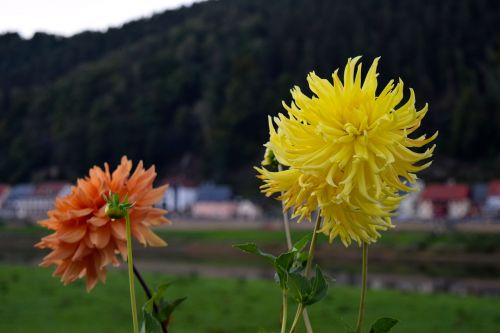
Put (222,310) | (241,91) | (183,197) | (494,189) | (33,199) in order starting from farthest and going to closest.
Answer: (241,91), (33,199), (183,197), (494,189), (222,310)

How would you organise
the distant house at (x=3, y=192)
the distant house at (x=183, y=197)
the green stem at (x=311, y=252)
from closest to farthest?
the green stem at (x=311, y=252) → the distant house at (x=183, y=197) → the distant house at (x=3, y=192)

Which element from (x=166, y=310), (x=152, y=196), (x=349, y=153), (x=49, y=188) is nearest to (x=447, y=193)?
(x=49, y=188)

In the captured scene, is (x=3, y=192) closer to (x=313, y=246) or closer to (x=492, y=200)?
(x=492, y=200)

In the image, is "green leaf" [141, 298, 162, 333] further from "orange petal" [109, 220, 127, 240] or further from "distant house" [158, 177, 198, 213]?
"distant house" [158, 177, 198, 213]

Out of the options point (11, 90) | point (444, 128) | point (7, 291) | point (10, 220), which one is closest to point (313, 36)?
point (444, 128)

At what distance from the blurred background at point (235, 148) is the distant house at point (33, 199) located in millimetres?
284

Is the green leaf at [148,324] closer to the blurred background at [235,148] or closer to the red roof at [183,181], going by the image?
the blurred background at [235,148]

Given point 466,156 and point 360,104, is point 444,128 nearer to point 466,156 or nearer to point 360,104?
point 466,156

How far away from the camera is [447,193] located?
256 feet

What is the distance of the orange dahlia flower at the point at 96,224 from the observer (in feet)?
5.48

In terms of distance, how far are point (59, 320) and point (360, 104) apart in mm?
19154

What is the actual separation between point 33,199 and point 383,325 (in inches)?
4485

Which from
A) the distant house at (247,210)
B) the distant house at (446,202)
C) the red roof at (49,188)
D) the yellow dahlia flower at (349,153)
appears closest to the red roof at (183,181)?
the distant house at (247,210)

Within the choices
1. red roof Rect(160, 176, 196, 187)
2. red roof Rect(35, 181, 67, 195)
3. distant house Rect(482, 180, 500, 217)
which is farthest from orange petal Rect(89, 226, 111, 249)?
red roof Rect(35, 181, 67, 195)
